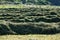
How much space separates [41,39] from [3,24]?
12.8 metres

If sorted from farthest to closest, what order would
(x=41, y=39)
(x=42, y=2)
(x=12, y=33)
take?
(x=42, y=2) < (x=12, y=33) < (x=41, y=39)

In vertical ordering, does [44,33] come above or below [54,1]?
above

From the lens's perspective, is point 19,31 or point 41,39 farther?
point 19,31

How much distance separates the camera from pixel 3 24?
5406 centimetres

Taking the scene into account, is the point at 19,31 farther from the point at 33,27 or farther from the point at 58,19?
the point at 58,19

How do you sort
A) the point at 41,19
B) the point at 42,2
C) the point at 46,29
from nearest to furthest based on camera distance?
1. the point at 46,29
2. the point at 41,19
3. the point at 42,2

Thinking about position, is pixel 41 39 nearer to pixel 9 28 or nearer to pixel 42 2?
pixel 9 28

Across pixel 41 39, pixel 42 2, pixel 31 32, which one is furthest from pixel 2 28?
pixel 42 2

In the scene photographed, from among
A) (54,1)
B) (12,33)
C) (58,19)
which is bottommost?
(54,1)

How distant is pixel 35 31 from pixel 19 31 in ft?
11.3

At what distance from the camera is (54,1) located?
199625 mm

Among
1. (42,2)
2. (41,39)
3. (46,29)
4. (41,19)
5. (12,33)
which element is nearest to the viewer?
(41,39)

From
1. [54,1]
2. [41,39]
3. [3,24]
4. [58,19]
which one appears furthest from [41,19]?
[54,1]

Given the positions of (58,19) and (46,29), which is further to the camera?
(58,19)
